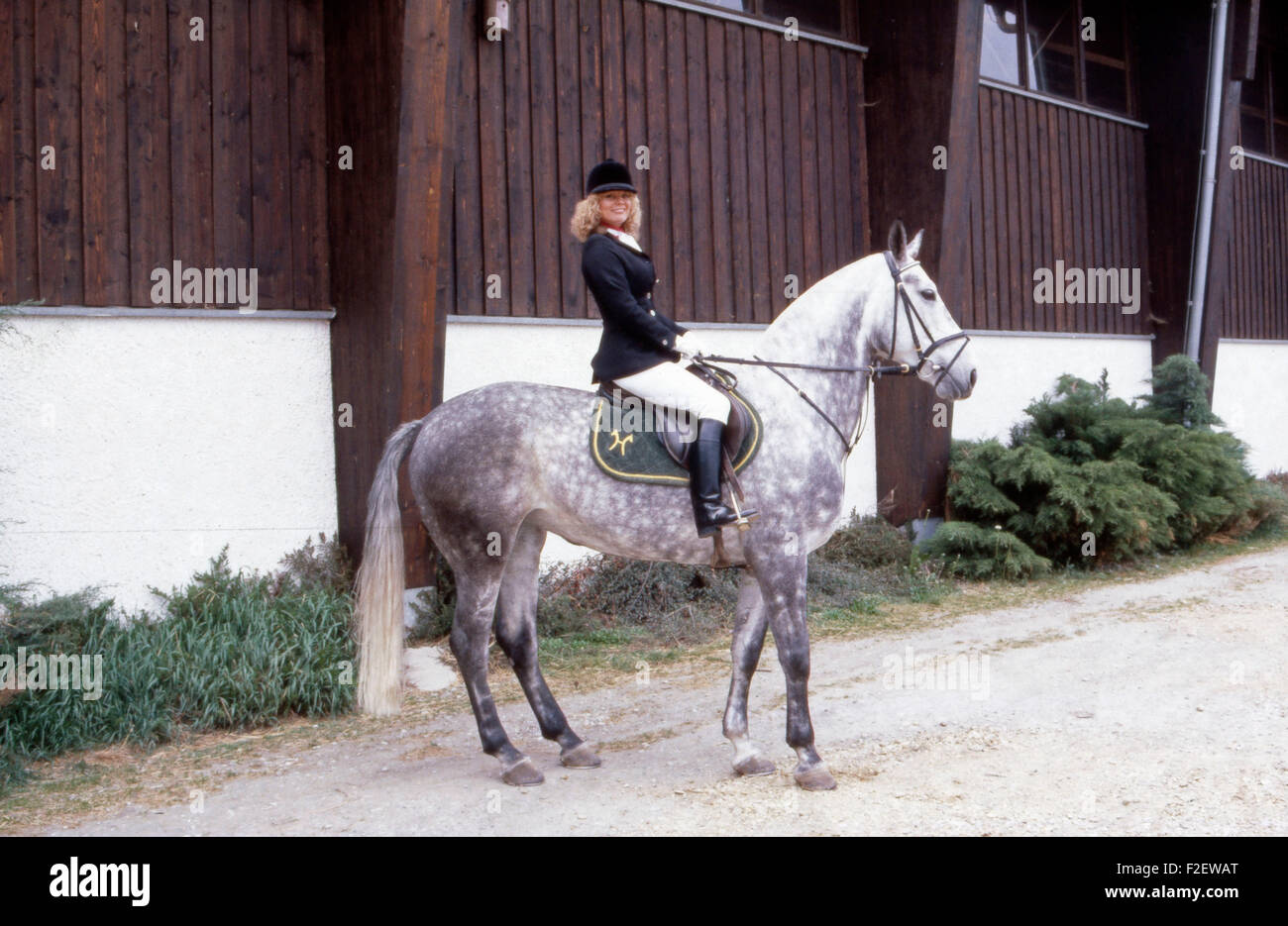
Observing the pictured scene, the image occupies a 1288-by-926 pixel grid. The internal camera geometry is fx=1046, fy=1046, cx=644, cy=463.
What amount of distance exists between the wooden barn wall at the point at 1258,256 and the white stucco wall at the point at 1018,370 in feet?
11.2

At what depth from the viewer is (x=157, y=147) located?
277 inches

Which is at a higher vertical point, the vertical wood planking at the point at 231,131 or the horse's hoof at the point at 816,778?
the vertical wood planking at the point at 231,131

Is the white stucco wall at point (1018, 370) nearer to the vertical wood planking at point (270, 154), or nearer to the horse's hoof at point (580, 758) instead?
the vertical wood planking at point (270, 154)

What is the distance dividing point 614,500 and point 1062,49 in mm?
11891

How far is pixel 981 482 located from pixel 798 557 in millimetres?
6101

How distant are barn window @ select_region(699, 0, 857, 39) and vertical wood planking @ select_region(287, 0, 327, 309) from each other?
3934mm

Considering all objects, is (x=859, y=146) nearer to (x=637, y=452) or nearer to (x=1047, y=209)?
(x=1047, y=209)

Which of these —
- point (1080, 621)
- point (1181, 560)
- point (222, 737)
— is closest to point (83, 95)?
point (222, 737)

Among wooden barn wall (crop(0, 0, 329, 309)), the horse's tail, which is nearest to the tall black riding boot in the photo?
the horse's tail

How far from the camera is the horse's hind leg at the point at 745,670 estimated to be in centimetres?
488

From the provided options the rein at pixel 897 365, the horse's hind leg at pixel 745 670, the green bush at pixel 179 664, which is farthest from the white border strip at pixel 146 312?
the horse's hind leg at pixel 745 670

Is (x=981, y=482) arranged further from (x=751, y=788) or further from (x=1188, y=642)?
(x=751, y=788)

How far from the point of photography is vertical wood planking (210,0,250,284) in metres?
7.28

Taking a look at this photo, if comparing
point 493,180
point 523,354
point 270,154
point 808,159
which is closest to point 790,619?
point 523,354
